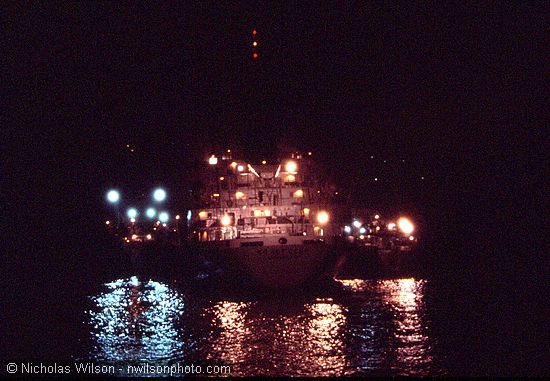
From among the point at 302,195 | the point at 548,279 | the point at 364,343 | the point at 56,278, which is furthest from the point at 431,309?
the point at 56,278

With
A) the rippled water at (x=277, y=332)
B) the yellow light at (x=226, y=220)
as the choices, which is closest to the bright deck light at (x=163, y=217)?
the yellow light at (x=226, y=220)

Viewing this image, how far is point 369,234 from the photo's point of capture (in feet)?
300

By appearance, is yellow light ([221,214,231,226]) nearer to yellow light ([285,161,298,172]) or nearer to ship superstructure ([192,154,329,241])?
ship superstructure ([192,154,329,241])

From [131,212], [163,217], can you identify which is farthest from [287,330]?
[131,212]

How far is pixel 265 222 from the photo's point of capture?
156 feet

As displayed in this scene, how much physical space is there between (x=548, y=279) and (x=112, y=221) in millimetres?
61372

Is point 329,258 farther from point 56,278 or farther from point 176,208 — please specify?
point 176,208

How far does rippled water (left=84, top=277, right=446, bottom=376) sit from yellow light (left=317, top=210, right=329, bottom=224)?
687 centimetres

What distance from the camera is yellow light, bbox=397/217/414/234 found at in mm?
106900

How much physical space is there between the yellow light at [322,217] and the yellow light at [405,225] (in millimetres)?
60069

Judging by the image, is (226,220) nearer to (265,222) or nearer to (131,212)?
(265,222)

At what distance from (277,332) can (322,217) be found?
21954 mm

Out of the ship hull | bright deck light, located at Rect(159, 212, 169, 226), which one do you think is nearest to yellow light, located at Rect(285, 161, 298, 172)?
the ship hull

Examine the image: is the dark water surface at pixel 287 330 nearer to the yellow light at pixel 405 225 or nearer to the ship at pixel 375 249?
the ship at pixel 375 249
